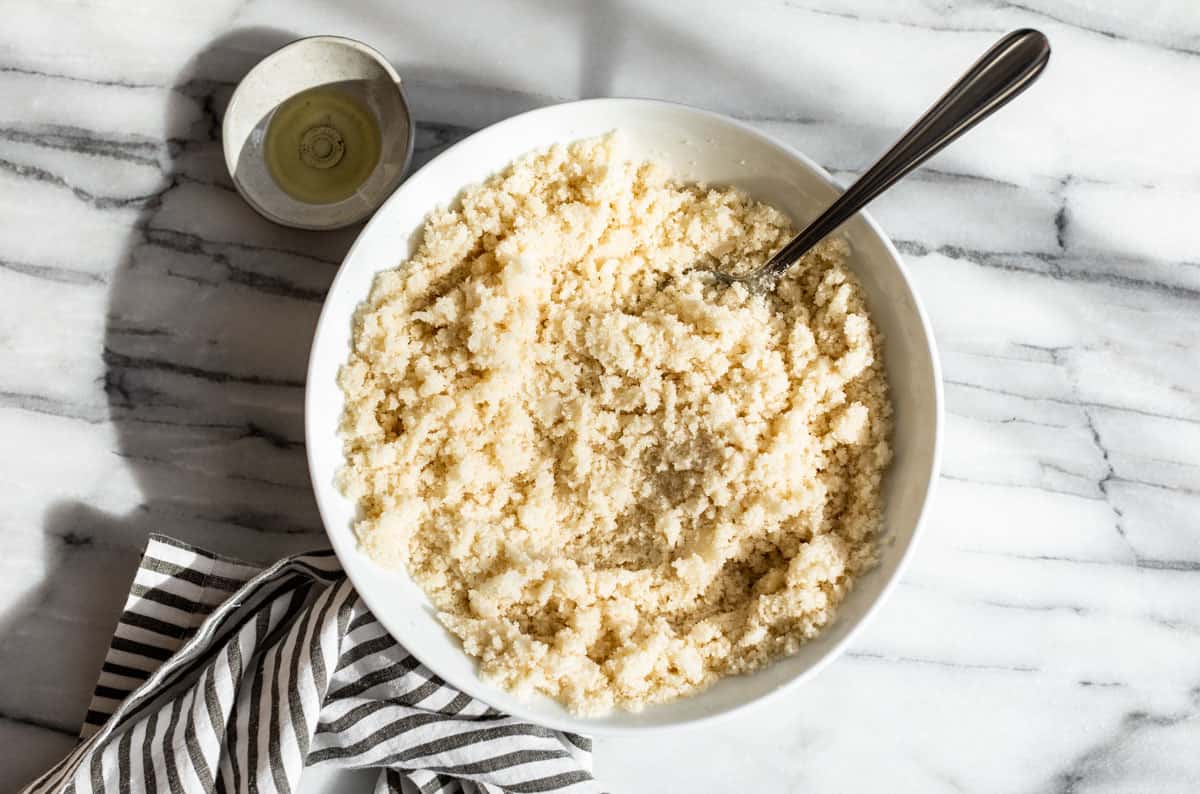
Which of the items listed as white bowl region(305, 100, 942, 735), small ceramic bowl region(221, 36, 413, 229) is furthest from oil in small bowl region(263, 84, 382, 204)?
white bowl region(305, 100, 942, 735)

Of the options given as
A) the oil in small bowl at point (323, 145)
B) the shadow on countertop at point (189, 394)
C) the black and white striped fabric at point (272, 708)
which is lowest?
the black and white striped fabric at point (272, 708)

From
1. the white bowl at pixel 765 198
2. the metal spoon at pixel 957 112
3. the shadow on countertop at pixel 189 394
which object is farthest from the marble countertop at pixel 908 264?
the metal spoon at pixel 957 112

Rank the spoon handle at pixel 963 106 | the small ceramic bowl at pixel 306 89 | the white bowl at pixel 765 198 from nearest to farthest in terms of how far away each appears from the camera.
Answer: the spoon handle at pixel 963 106 → the white bowl at pixel 765 198 → the small ceramic bowl at pixel 306 89

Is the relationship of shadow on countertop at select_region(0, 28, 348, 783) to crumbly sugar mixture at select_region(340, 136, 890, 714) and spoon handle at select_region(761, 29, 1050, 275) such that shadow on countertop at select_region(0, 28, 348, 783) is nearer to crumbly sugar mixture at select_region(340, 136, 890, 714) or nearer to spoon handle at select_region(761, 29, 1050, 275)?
crumbly sugar mixture at select_region(340, 136, 890, 714)

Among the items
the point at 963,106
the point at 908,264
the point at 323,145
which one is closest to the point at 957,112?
the point at 963,106

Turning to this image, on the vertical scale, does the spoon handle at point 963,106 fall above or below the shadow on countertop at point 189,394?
above

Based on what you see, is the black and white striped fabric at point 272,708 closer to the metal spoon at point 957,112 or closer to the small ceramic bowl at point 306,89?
the small ceramic bowl at point 306,89
